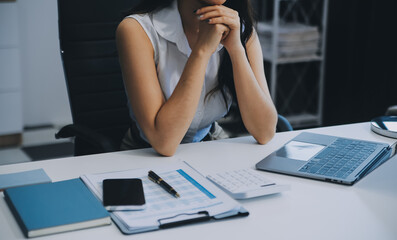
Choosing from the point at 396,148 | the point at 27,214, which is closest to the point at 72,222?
the point at 27,214

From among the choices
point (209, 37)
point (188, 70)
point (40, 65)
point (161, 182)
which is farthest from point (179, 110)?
point (40, 65)

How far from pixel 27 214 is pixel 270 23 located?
2.61 metres

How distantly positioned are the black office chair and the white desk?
1.15 feet

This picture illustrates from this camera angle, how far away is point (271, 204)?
113 cm

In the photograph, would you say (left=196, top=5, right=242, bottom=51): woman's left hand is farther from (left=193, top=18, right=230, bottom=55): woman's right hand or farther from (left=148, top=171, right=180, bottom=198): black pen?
(left=148, top=171, right=180, bottom=198): black pen

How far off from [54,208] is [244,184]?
39 centimetres

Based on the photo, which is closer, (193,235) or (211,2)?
(193,235)

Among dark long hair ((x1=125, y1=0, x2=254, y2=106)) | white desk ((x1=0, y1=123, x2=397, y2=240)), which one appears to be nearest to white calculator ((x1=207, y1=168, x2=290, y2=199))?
white desk ((x1=0, y1=123, x2=397, y2=240))

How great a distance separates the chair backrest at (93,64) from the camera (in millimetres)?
1738

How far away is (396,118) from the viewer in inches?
66.2

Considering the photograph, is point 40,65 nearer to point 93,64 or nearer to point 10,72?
point 10,72

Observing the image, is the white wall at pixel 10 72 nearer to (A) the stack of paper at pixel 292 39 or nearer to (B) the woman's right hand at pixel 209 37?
(A) the stack of paper at pixel 292 39

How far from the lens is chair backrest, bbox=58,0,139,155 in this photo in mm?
1738

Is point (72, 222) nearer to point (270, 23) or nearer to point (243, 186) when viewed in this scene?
point (243, 186)
